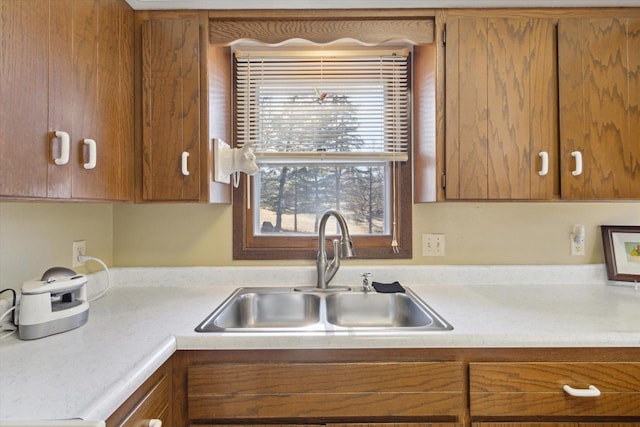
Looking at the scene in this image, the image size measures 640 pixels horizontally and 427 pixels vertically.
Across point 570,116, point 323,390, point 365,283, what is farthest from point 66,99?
point 570,116

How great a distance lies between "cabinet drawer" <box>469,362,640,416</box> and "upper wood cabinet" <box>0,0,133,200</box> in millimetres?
1347

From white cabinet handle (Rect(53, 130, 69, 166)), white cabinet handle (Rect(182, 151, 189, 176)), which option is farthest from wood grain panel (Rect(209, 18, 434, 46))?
white cabinet handle (Rect(53, 130, 69, 166))

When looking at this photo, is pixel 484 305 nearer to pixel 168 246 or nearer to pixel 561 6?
pixel 561 6

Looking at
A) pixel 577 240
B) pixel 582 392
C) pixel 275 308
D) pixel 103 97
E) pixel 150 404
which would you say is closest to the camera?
pixel 150 404

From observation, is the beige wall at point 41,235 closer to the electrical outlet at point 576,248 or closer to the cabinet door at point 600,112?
the cabinet door at point 600,112

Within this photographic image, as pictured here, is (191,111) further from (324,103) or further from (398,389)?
(398,389)

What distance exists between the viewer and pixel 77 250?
1388mm

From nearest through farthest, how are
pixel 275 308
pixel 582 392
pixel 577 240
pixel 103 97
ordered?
pixel 582 392 < pixel 103 97 < pixel 275 308 < pixel 577 240

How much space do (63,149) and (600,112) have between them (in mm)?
1941

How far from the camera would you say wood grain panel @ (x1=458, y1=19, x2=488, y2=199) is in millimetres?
1334

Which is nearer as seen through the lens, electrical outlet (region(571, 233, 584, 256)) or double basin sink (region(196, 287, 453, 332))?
double basin sink (region(196, 287, 453, 332))

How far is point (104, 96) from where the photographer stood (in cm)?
116

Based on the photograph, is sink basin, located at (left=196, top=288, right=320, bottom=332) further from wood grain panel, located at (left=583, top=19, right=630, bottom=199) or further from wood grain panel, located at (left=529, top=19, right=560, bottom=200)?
wood grain panel, located at (left=583, top=19, right=630, bottom=199)

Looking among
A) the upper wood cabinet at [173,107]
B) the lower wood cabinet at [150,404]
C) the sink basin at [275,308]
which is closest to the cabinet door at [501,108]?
the sink basin at [275,308]
